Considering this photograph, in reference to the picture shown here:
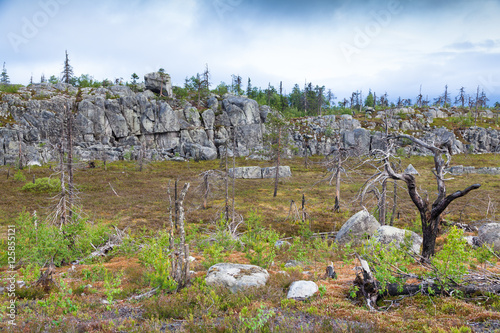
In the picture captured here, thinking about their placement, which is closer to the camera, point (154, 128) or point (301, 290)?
Answer: point (301, 290)

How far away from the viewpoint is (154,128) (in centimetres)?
7344

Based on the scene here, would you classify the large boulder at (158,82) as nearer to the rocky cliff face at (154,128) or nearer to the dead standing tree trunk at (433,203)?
the rocky cliff face at (154,128)

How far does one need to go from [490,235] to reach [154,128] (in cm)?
7121

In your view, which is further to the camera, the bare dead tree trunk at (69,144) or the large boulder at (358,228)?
the large boulder at (358,228)

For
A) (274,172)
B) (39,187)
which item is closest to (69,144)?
(39,187)

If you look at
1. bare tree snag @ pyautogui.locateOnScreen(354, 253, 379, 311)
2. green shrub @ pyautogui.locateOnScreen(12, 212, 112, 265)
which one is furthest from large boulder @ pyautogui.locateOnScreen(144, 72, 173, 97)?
bare tree snag @ pyautogui.locateOnScreen(354, 253, 379, 311)

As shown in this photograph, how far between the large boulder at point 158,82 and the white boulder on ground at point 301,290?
82619mm

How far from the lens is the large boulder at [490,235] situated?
13089 millimetres

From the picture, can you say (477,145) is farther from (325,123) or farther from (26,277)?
(26,277)

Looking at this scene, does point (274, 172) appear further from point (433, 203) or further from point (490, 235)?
point (433, 203)

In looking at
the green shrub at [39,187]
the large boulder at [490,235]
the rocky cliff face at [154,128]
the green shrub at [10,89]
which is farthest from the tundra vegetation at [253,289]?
the green shrub at [10,89]

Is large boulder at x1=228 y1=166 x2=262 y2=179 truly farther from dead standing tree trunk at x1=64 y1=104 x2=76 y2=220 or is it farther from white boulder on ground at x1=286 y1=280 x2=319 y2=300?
white boulder on ground at x1=286 y1=280 x2=319 y2=300

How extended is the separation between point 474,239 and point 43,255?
20118 millimetres

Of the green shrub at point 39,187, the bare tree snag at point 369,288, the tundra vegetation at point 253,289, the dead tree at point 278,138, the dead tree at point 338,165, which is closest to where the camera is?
the tundra vegetation at point 253,289
